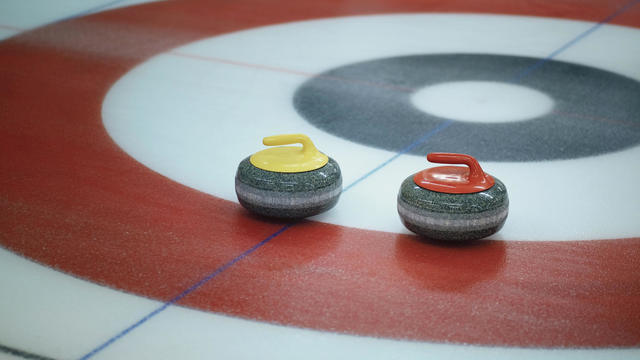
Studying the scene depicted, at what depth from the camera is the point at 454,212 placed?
8.70 ft

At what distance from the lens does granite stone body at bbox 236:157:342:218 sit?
284cm

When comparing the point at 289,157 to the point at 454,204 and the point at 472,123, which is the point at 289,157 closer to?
the point at 454,204

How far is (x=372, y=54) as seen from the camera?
5.75 m

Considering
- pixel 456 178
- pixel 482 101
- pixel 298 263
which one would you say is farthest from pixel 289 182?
pixel 482 101

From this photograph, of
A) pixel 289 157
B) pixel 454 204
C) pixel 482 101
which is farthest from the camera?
pixel 482 101

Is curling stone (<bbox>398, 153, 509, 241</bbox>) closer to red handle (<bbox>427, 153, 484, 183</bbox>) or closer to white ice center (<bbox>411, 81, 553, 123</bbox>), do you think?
red handle (<bbox>427, 153, 484, 183</bbox>)

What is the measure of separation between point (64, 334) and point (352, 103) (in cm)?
275

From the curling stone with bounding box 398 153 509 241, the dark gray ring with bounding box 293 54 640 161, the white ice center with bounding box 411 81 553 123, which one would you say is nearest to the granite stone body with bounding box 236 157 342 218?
the curling stone with bounding box 398 153 509 241

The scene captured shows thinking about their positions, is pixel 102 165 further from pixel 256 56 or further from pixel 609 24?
pixel 609 24

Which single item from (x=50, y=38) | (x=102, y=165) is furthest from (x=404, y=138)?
(x=50, y=38)

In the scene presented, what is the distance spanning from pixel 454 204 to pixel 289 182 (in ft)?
2.09

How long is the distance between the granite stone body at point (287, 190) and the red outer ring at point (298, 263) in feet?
0.30

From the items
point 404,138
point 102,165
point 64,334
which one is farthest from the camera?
point 404,138

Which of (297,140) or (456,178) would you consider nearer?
(456,178)
